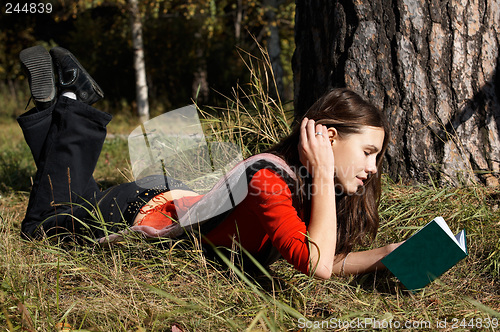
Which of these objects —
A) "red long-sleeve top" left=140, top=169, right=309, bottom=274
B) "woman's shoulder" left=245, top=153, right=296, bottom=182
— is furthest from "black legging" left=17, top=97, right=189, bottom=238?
"woman's shoulder" left=245, top=153, right=296, bottom=182

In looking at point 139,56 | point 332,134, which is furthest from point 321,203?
point 139,56

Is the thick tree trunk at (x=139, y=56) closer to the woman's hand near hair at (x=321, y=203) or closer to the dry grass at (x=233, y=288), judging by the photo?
the dry grass at (x=233, y=288)

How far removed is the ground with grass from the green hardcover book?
0.25 ft

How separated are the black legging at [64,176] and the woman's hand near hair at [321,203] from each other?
965 millimetres

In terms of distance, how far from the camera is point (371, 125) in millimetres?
1852

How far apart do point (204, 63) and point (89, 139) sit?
8834 millimetres

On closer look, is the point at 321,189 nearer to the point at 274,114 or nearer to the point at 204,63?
the point at 274,114

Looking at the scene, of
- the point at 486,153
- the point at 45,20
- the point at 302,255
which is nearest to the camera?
the point at 302,255

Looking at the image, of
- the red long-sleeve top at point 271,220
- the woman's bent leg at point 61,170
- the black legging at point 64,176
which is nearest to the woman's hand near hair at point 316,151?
the red long-sleeve top at point 271,220

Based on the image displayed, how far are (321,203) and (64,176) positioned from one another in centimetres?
137

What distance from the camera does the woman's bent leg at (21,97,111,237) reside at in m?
2.27

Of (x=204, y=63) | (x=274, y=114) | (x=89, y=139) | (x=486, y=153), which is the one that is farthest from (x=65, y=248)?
(x=204, y=63)

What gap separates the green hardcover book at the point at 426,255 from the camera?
67.9 inches

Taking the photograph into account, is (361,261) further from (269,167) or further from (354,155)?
(269,167)
